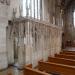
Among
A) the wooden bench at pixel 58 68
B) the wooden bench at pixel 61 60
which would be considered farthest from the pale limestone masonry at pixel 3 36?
the wooden bench at pixel 61 60

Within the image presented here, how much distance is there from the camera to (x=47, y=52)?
2613 millimetres

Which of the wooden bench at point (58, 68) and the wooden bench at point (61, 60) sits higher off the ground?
the wooden bench at point (61, 60)

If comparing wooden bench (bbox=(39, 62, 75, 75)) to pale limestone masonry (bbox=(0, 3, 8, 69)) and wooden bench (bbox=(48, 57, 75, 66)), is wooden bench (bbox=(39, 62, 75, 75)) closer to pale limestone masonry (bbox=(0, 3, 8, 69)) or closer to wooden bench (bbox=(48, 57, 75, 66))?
wooden bench (bbox=(48, 57, 75, 66))

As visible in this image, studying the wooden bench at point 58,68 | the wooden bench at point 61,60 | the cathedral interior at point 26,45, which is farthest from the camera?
the wooden bench at point 61,60

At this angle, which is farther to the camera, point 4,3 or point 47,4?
point 47,4

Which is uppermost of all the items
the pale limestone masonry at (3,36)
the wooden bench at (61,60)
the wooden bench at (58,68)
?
the pale limestone masonry at (3,36)

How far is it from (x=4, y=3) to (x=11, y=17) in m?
0.27

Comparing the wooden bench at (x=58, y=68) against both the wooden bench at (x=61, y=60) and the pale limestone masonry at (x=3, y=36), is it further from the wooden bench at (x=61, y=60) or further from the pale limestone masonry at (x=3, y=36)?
the pale limestone masonry at (x=3, y=36)

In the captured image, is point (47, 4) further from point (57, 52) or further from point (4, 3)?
point (4, 3)

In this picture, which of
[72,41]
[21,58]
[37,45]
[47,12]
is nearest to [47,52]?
[37,45]

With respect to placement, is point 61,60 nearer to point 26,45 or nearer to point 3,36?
point 26,45

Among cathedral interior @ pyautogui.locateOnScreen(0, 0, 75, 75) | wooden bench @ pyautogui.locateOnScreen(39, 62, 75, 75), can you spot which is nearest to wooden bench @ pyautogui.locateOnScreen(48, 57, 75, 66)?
cathedral interior @ pyautogui.locateOnScreen(0, 0, 75, 75)

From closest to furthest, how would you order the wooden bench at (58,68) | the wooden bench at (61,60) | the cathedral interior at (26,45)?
the cathedral interior at (26,45), the wooden bench at (58,68), the wooden bench at (61,60)

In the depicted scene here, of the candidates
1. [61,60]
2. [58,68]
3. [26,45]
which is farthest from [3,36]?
[61,60]
